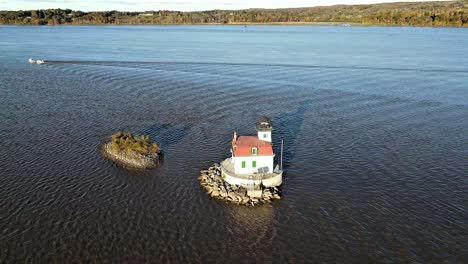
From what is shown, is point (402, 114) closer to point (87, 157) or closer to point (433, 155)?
point (433, 155)

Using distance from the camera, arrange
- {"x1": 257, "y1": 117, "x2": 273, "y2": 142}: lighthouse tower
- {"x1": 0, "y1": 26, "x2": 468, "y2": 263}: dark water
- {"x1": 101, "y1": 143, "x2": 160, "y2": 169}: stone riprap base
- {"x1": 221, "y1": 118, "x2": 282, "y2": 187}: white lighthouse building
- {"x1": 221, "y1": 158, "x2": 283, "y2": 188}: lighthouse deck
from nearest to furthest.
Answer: {"x1": 0, "y1": 26, "x2": 468, "y2": 263}: dark water < {"x1": 221, "y1": 158, "x2": 283, "y2": 188}: lighthouse deck < {"x1": 221, "y1": 118, "x2": 282, "y2": 187}: white lighthouse building < {"x1": 257, "y1": 117, "x2": 273, "y2": 142}: lighthouse tower < {"x1": 101, "y1": 143, "x2": 160, "y2": 169}: stone riprap base

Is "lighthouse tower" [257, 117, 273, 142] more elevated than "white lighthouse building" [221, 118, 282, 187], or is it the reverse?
"lighthouse tower" [257, 117, 273, 142]

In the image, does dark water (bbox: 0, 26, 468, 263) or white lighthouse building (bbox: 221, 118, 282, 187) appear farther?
white lighthouse building (bbox: 221, 118, 282, 187)

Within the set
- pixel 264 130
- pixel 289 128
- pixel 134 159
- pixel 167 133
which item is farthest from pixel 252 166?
pixel 289 128

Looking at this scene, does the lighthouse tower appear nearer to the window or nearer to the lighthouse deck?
the window

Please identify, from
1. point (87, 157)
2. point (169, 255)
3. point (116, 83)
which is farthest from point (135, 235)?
point (116, 83)

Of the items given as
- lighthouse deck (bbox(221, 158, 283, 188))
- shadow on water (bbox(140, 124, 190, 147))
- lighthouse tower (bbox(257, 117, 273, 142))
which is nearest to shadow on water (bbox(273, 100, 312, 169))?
lighthouse deck (bbox(221, 158, 283, 188))

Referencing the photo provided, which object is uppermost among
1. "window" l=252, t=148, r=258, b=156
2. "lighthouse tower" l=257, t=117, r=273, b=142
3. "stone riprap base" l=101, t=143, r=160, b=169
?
"lighthouse tower" l=257, t=117, r=273, b=142
